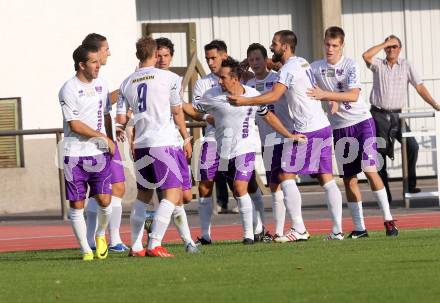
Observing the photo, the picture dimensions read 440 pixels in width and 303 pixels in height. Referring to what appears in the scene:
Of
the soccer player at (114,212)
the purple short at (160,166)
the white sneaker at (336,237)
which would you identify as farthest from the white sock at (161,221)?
the white sneaker at (336,237)

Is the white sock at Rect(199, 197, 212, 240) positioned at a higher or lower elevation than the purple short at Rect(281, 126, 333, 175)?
lower

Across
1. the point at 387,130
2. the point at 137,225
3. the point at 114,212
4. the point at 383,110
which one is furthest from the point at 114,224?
the point at 383,110

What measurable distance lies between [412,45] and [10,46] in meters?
Answer: 7.74

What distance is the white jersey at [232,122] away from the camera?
1510 cm

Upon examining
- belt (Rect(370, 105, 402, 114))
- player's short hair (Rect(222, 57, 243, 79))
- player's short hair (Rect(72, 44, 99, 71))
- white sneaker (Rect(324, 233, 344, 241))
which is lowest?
white sneaker (Rect(324, 233, 344, 241))

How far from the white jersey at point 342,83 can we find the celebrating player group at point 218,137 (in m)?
0.01

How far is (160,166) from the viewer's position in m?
13.3

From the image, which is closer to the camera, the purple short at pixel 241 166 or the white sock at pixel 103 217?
the white sock at pixel 103 217

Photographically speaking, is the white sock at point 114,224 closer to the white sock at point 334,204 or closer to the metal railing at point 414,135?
the white sock at point 334,204

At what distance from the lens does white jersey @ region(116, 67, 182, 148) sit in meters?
13.4

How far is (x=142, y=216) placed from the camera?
540 inches

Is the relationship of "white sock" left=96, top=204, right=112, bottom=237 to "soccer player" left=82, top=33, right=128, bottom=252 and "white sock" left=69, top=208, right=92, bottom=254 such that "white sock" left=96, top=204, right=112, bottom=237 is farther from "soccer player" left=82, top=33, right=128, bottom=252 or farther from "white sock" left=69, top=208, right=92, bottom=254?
"soccer player" left=82, top=33, right=128, bottom=252

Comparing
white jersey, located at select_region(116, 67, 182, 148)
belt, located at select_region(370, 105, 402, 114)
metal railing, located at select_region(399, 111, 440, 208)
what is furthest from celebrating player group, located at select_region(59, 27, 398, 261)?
belt, located at select_region(370, 105, 402, 114)

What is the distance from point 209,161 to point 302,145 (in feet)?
3.28
